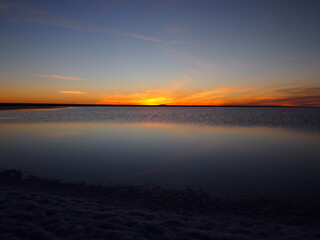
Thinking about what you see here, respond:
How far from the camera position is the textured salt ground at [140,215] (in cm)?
507

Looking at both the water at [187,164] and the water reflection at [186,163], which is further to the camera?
the water reflection at [186,163]

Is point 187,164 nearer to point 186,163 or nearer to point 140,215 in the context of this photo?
point 186,163

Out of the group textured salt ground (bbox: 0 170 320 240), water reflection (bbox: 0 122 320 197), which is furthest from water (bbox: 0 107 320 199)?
textured salt ground (bbox: 0 170 320 240)

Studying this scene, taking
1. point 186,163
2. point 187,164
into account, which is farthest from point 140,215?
point 186,163

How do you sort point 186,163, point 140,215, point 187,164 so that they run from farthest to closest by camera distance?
point 186,163 < point 187,164 < point 140,215

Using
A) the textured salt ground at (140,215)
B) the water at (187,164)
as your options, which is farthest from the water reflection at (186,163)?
the textured salt ground at (140,215)

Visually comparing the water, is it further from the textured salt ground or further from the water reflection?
the textured salt ground

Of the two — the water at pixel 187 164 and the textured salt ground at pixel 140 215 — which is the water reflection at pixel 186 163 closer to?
the water at pixel 187 164

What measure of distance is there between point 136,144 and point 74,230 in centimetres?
1379

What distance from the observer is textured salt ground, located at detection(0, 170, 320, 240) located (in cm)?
507

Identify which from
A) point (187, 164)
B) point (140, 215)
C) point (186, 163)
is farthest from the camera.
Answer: point (186, 163)

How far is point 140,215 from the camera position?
20.5ft

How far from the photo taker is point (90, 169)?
11.5 metres

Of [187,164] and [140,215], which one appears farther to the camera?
[187,164]
